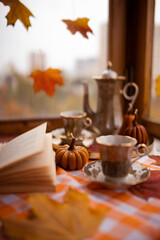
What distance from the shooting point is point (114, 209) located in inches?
18.1

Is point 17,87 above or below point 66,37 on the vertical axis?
below

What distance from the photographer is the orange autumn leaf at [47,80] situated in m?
1.20

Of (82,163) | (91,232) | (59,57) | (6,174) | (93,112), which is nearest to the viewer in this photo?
(91,232)

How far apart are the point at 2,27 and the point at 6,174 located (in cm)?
85

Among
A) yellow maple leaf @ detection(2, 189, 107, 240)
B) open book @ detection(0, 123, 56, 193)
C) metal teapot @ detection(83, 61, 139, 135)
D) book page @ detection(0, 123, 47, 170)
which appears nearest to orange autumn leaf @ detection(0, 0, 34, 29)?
metal teapot @ detection(83, 61, 139, 135)

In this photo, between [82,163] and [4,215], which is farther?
[82,163]

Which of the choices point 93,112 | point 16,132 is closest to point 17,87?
point 16,132

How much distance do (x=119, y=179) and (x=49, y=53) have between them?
846mm

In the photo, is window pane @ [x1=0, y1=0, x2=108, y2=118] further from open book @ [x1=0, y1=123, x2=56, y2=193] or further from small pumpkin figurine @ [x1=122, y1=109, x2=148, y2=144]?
open book @ [x1=0, y1=123, x2=56, y2=193]

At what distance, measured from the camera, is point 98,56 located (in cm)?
128

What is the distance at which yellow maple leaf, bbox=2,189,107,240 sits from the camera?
14.9 inches

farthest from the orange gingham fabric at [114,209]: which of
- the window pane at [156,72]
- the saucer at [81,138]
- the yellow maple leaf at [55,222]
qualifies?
the window pane at [156,72]

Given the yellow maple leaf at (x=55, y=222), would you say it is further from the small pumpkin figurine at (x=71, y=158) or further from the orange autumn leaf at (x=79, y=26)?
the orange autumn leaf at (x=79, y=26)

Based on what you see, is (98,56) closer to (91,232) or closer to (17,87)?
(17,87)
